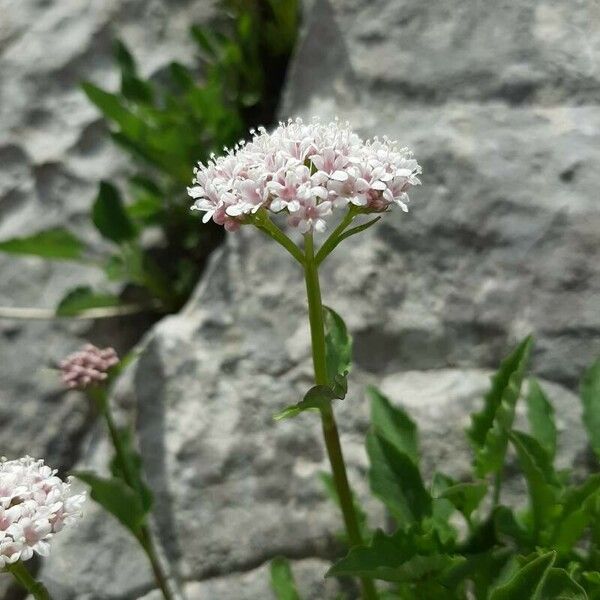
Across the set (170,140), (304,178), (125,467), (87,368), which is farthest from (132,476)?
(170,140)

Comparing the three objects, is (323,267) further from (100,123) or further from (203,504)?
(100,123)

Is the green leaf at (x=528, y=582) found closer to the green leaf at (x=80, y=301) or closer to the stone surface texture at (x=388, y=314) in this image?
the stone surface texture at (x=388, y=314)

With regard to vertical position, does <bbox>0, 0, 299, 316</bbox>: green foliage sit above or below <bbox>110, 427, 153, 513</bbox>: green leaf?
above

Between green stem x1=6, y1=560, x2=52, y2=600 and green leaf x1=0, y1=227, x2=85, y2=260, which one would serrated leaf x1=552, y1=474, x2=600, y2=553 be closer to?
green stem x1=6, y1=560, x2=52, y2=600

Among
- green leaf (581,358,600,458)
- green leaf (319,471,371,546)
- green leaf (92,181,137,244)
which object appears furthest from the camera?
green leaf (92,181,137,244)

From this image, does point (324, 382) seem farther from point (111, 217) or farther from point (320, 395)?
point (111, 217)

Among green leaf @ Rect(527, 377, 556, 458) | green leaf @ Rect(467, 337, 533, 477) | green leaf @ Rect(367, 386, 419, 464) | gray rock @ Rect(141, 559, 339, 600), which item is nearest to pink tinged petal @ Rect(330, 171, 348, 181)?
green leaf @ Rect(467, 337, 533, 477)

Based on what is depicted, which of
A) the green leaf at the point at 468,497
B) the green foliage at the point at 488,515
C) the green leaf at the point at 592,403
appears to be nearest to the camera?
the green foliage at the point at 488,515

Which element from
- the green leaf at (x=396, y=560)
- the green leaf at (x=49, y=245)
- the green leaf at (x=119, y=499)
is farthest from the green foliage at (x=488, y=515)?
the green leaf at (x=49, y=245)

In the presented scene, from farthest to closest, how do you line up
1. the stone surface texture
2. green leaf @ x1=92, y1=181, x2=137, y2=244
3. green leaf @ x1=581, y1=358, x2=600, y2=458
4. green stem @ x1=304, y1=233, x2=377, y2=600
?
green leaf @ x1=92, y1=181, x2=137, y2=244 → the stone surface texture → green leaf @ x1=581, y1=358, x2=600, y2=458 → green stem @ x1=304, y1=233, x2=377, y2=600
